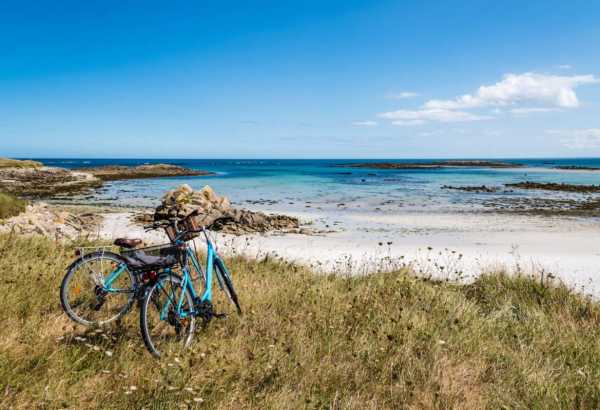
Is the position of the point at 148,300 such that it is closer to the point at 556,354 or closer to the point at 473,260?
the point at 556,354

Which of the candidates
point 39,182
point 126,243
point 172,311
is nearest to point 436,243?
point 172,311

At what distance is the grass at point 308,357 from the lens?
369 cm

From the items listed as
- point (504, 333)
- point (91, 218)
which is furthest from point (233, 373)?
point (91, 218)

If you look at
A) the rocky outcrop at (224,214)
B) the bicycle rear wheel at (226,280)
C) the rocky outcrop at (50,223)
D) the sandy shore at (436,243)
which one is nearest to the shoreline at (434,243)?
the sandy shore at (436,243)

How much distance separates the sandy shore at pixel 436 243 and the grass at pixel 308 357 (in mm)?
3501

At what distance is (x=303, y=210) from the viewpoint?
27.6m

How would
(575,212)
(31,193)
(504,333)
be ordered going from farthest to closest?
(31,193) → (575,212) → (504,333)

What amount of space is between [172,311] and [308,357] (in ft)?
5.10

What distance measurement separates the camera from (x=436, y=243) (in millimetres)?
16594

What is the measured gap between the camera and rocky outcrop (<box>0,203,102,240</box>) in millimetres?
13583

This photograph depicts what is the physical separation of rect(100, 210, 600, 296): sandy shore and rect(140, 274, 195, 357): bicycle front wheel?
5.27 m

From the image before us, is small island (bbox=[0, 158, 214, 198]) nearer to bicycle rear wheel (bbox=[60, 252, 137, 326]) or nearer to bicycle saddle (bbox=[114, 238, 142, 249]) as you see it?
bicycle rear wheel (bbox=[60, 252, 137, 326])

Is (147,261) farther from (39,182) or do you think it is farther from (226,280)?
(39,182)

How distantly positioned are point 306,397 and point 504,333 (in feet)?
11.4
